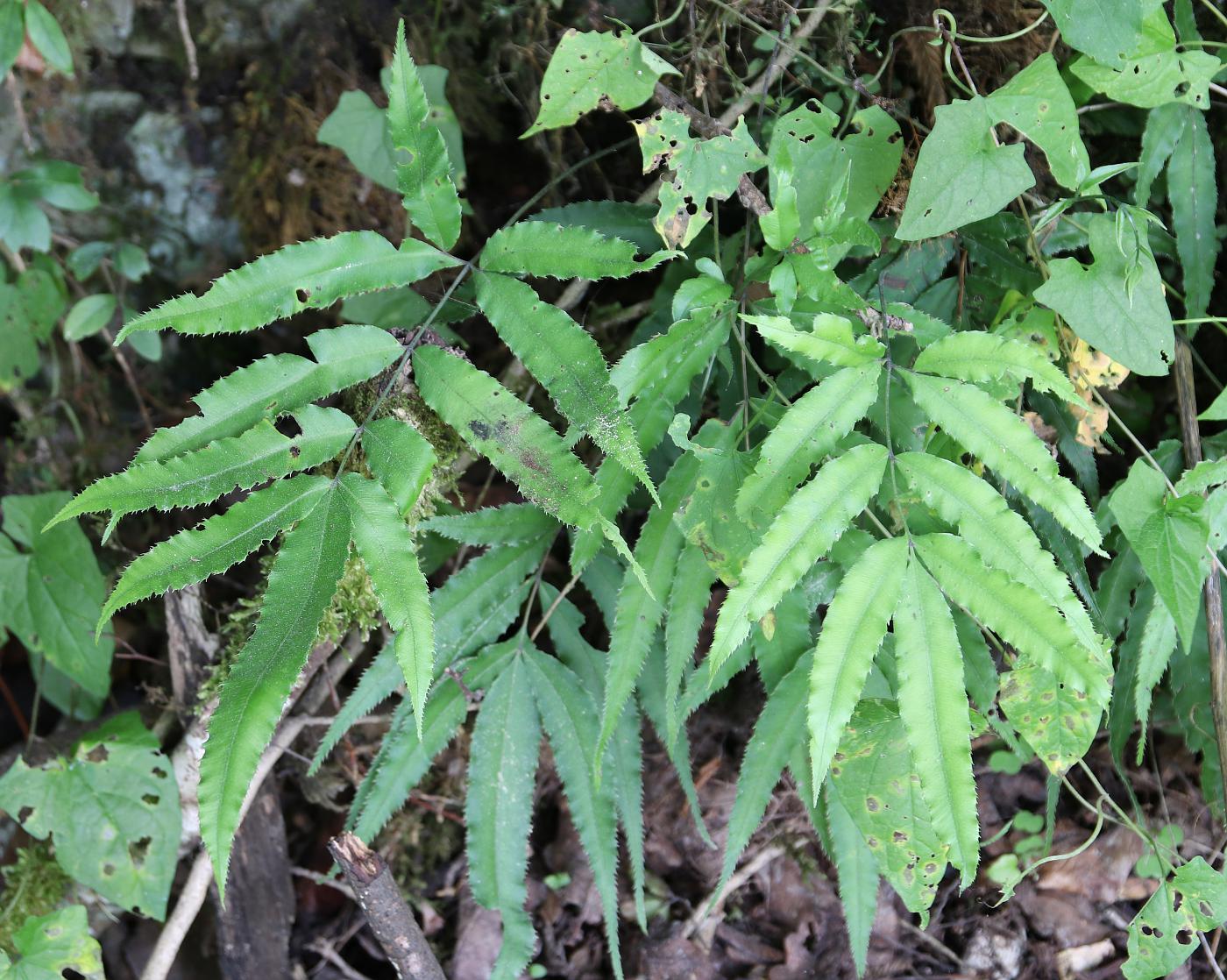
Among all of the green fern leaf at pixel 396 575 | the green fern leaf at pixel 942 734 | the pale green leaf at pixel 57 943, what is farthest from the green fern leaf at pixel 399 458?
the pale green leaf at pixel 57 943

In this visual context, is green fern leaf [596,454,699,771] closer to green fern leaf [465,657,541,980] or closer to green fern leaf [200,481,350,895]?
green fern leaf [465,657,541,980]

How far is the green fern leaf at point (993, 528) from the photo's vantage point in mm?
1039

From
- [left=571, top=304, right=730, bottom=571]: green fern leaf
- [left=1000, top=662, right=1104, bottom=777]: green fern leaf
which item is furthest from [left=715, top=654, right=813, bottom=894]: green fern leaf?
[left=571, top=304, right=730, bottom=571]: green fern leaf

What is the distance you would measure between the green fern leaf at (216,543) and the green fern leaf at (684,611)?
0.52 meters

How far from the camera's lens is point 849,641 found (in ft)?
3.41

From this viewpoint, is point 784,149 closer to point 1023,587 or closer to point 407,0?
point 1023,587

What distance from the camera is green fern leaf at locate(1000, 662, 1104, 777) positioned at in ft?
4.06

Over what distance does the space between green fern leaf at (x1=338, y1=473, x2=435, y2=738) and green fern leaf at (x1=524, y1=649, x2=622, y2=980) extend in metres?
0.50

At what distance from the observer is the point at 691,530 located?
125 centimetres

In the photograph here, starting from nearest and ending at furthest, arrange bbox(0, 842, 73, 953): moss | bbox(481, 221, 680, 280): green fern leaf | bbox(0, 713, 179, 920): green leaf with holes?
bbox(481, 221, 680, 280): green fern leaf < bbox(0, 713, 179, 920): green leaf with holes < bbox(0, 842, 73, 953): moss

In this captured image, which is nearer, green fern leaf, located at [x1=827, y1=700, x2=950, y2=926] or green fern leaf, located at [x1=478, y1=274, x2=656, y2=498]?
green fern leaf, located at [x1=478, y1=274, x2=656, y2=498]

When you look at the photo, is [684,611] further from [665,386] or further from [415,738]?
[415,738]

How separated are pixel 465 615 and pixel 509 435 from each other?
0.53m

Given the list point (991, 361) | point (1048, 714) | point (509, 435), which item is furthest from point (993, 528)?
point (509, 435)
